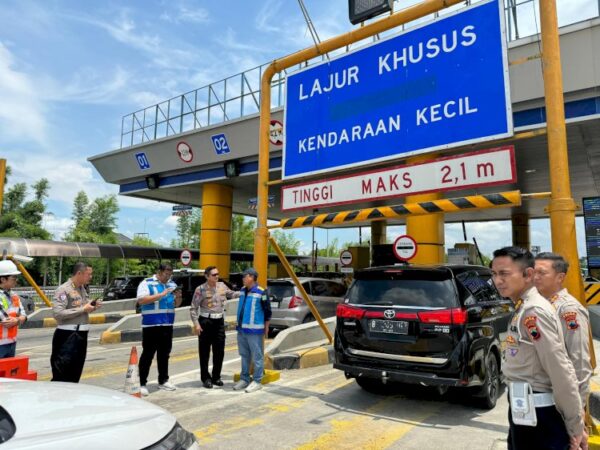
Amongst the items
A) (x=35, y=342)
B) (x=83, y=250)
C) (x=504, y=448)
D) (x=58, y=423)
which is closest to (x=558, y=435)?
(x=504, y=448)

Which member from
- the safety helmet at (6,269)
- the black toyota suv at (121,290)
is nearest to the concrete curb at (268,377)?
the safety helmet at (6,269)

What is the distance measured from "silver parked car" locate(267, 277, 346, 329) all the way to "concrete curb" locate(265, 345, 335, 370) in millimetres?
2711

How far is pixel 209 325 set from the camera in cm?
662

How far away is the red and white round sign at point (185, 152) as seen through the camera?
19688 mm

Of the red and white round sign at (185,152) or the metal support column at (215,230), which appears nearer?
the red and white round sign at (185,152)

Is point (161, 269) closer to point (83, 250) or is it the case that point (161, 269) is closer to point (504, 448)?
point (504, 448)

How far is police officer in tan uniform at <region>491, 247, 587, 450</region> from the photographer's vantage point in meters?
2.21

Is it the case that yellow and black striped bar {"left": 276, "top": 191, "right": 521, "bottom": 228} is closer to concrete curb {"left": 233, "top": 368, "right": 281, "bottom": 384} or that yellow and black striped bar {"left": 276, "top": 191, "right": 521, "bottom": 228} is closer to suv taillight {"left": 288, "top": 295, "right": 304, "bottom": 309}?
concrete curb {"left": 233, "top": 368, "right": 281, "bottom": 384}

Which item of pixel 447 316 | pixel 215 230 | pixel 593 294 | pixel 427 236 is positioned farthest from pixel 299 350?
pixel 215 230

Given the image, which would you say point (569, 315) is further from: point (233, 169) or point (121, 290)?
point (121, 290)

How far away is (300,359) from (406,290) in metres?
3.12

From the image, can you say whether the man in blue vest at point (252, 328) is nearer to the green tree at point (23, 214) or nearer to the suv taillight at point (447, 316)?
the suv taillight at point (447, 316)

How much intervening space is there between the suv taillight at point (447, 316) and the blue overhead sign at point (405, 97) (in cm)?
210

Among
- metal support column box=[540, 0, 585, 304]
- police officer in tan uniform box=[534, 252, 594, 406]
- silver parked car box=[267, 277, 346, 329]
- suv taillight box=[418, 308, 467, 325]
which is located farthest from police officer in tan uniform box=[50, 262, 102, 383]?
silver parked car box=[267, 277, 346, 329]
